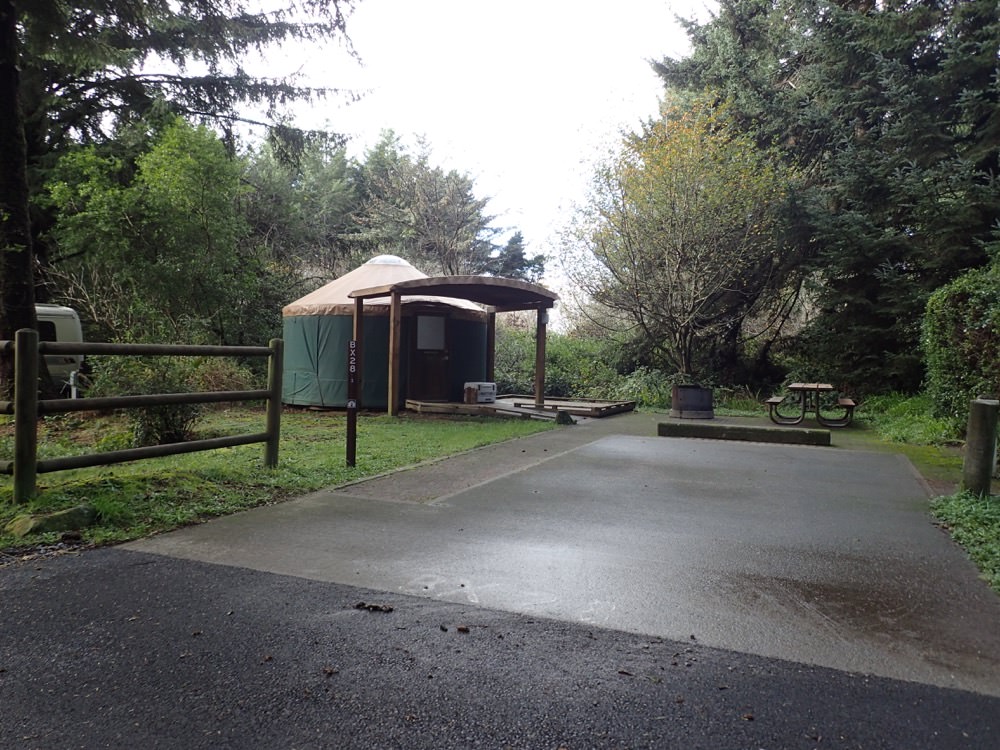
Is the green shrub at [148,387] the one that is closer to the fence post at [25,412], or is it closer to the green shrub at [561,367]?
the fence post at [25,412]

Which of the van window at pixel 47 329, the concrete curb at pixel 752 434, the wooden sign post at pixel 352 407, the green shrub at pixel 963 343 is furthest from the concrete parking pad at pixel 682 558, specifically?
the van window at pixel 47 329

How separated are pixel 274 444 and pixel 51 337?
970 cm

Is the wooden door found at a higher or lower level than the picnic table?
higher

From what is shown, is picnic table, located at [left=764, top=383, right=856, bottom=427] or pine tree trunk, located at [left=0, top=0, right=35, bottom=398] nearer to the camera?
pine tree trunk, located at [left=0, top=0, right=35, bottom=398]

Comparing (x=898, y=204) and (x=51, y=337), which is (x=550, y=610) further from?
(x=51, y=337)

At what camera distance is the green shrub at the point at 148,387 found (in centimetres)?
583

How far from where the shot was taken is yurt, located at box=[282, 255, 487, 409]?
11.9m

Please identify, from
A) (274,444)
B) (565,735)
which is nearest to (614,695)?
(565,735)

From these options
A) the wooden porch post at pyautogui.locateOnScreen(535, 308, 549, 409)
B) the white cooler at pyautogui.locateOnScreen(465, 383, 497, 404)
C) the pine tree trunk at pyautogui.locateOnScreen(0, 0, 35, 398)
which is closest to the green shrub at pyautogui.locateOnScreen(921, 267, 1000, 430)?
the wooden porch post at pyautogui.locateOnScreen(535, 308, 549, 409)

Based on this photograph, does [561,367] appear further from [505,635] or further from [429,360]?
[505,635]

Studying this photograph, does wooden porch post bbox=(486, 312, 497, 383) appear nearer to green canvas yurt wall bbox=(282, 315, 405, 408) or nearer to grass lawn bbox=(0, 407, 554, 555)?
green canvas yurt wall bbox=(282, 315, 405, 408)

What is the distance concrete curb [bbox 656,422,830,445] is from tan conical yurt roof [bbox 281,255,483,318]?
5.08 meters

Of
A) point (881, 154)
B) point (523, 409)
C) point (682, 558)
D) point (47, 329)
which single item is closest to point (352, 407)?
point (682, 558)

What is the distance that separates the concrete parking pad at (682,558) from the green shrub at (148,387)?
2225 mm
